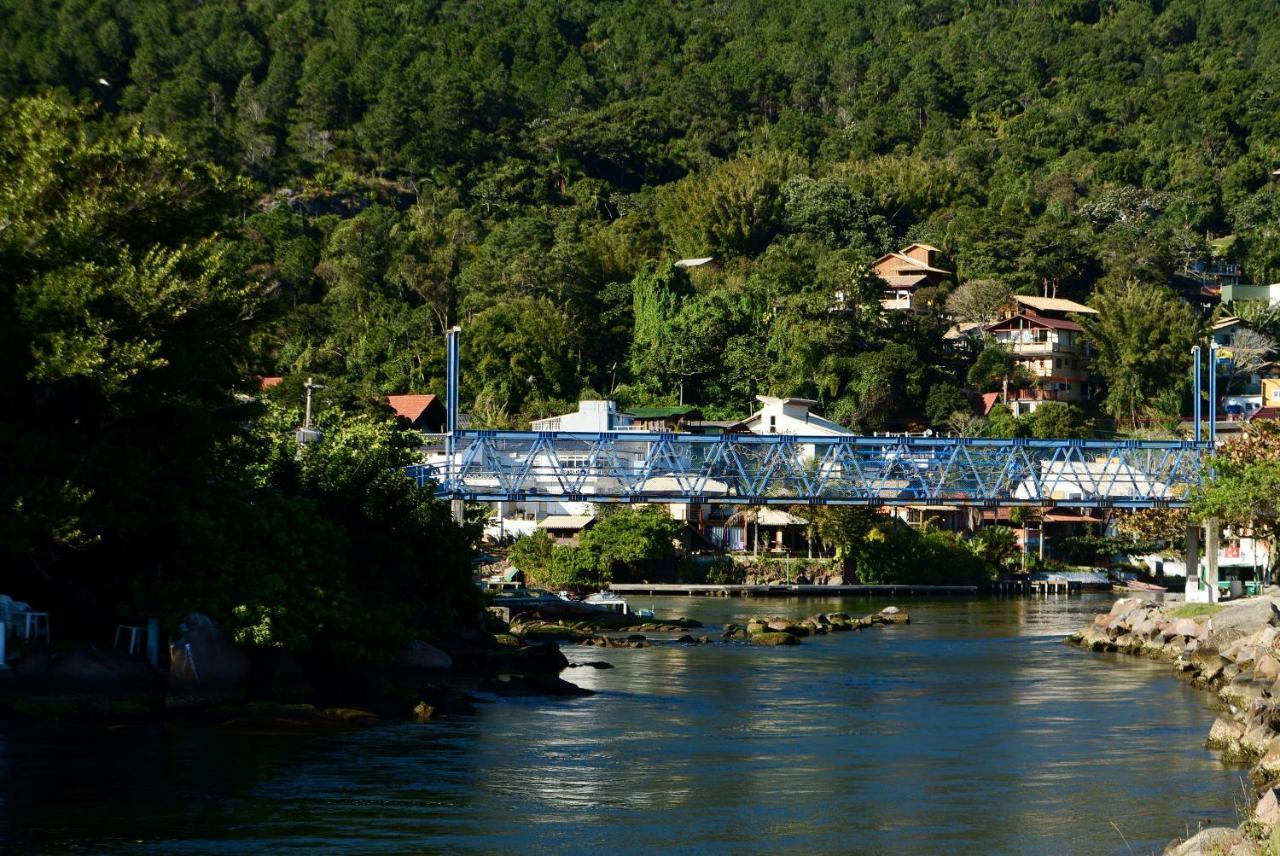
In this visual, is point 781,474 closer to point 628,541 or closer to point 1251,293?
point 628,541

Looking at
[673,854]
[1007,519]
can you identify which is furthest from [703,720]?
[1007,519]

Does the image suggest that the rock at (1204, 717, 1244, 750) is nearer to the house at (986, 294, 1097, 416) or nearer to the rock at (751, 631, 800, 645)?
the rock at (751, 631, 800, 645)

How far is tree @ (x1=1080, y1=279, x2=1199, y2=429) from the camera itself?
112 m

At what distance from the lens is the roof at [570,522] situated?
8556 cm

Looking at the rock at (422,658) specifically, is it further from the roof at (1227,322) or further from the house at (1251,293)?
the house at (1251,293)

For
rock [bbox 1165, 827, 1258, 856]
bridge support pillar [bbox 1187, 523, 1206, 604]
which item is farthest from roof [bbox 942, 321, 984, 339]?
rock [bbox 1165, 827, 1258, 856]

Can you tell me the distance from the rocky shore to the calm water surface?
0.76m

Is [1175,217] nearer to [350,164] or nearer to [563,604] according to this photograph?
[350,164]

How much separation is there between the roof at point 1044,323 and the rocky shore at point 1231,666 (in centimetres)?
5703

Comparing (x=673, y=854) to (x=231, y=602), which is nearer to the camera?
(x=673, y=854)

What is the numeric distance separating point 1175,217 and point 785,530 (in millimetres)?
69847

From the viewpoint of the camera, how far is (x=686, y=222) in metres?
141

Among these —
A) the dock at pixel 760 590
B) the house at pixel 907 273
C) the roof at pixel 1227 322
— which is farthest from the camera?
the house at pixel 907 273

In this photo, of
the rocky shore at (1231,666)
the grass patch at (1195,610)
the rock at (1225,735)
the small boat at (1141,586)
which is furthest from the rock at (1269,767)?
the small boat at (1141,586)
